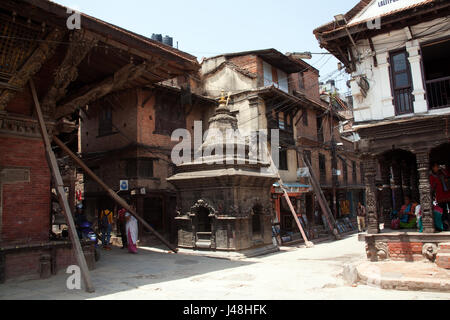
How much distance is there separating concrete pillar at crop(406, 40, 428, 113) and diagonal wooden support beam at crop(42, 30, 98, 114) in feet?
31.6

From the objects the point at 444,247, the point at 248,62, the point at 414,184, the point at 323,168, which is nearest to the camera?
the point at 444,247

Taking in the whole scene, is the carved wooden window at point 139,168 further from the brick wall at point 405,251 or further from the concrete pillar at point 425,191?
the concrete pillar at point 425,191

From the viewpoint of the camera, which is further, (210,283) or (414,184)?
(414,184)

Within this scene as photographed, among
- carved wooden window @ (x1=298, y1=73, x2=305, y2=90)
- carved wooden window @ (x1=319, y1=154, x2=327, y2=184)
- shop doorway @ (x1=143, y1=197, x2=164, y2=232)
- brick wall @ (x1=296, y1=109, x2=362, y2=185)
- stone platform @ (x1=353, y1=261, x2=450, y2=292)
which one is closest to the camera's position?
stone platform @ (x1=353, y1=261, x2=450, y2=292)

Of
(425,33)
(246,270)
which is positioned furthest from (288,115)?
(246,270)

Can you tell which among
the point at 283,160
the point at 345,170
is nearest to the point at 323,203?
the point at 283,160

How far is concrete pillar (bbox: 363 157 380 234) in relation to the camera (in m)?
11.1

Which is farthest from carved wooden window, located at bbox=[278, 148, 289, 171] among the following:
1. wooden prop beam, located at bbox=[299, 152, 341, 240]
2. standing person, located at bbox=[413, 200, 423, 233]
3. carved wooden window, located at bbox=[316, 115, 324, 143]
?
standing person, located at bbox=[413, 200, 423, 233]

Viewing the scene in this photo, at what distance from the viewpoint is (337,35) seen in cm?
1187

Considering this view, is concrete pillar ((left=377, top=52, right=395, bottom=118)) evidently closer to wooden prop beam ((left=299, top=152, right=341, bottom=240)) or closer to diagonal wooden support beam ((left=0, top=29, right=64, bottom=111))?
diagonal wooden support beam ((left=0, top=29, right=64, bottom=111))

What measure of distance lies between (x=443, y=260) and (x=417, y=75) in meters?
5.68

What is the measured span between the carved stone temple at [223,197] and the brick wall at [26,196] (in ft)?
18.7

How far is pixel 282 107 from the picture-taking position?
2420 centimetres

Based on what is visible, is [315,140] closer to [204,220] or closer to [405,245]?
[204,220]
